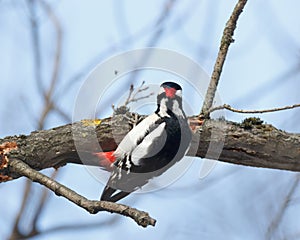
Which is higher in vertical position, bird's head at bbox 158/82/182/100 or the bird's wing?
bird's head at bbox 158/82/182/100

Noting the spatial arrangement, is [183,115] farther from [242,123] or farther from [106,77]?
[106,77]

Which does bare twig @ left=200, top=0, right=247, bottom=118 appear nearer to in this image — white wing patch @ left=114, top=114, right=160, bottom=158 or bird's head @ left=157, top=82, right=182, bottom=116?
bird's head @ left=157, top=82, right=182, bottom=116

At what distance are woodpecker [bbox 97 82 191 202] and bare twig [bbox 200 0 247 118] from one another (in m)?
0.17

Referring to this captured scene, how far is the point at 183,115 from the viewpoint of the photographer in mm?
2322

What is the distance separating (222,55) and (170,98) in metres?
0.45

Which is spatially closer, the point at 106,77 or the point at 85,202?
the point at 85,202

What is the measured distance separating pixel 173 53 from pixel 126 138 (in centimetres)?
73

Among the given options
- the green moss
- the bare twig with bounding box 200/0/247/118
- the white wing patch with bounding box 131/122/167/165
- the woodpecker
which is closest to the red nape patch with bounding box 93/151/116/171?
the woodpecker

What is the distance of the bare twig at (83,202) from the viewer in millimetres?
1582

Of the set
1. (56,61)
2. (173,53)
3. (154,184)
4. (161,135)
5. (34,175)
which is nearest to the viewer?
(34,175)

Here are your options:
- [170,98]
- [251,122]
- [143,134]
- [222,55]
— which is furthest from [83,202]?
[222,55]

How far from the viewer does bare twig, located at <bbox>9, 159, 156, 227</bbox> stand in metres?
1.58

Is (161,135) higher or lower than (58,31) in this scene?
lower

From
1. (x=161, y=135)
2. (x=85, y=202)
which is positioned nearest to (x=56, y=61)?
(x=161, y=135)
